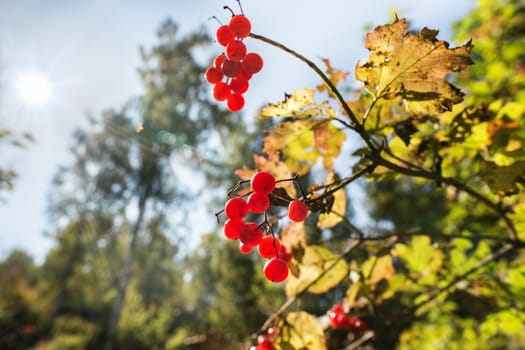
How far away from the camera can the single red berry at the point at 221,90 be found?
1192 mm

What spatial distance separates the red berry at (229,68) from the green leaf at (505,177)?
3.54ft

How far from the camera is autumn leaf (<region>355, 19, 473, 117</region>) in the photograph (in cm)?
95

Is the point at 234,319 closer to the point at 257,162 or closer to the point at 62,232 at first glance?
the point at 257,162

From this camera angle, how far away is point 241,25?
1003mm

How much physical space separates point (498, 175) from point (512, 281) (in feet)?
2.68

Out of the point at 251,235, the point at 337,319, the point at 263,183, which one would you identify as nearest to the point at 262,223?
the point at 251,235

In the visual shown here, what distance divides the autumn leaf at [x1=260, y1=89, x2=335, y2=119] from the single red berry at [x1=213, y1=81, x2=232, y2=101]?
16 cm

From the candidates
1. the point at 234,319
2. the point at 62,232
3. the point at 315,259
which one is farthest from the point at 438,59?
the point at 62,232

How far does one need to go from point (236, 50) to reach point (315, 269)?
3.26ft

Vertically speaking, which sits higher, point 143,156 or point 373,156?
point 143,156

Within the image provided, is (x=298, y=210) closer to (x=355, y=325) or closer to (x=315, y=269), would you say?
(x=315, y=269)

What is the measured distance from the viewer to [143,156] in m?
18.7

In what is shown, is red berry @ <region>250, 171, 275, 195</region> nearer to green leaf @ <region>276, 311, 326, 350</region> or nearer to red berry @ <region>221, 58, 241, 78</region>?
red berry @ <region>221, 58, 241, 78</region>

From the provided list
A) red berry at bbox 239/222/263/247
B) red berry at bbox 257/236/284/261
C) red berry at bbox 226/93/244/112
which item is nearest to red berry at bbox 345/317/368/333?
red berry at bbox 257/236/284/261
